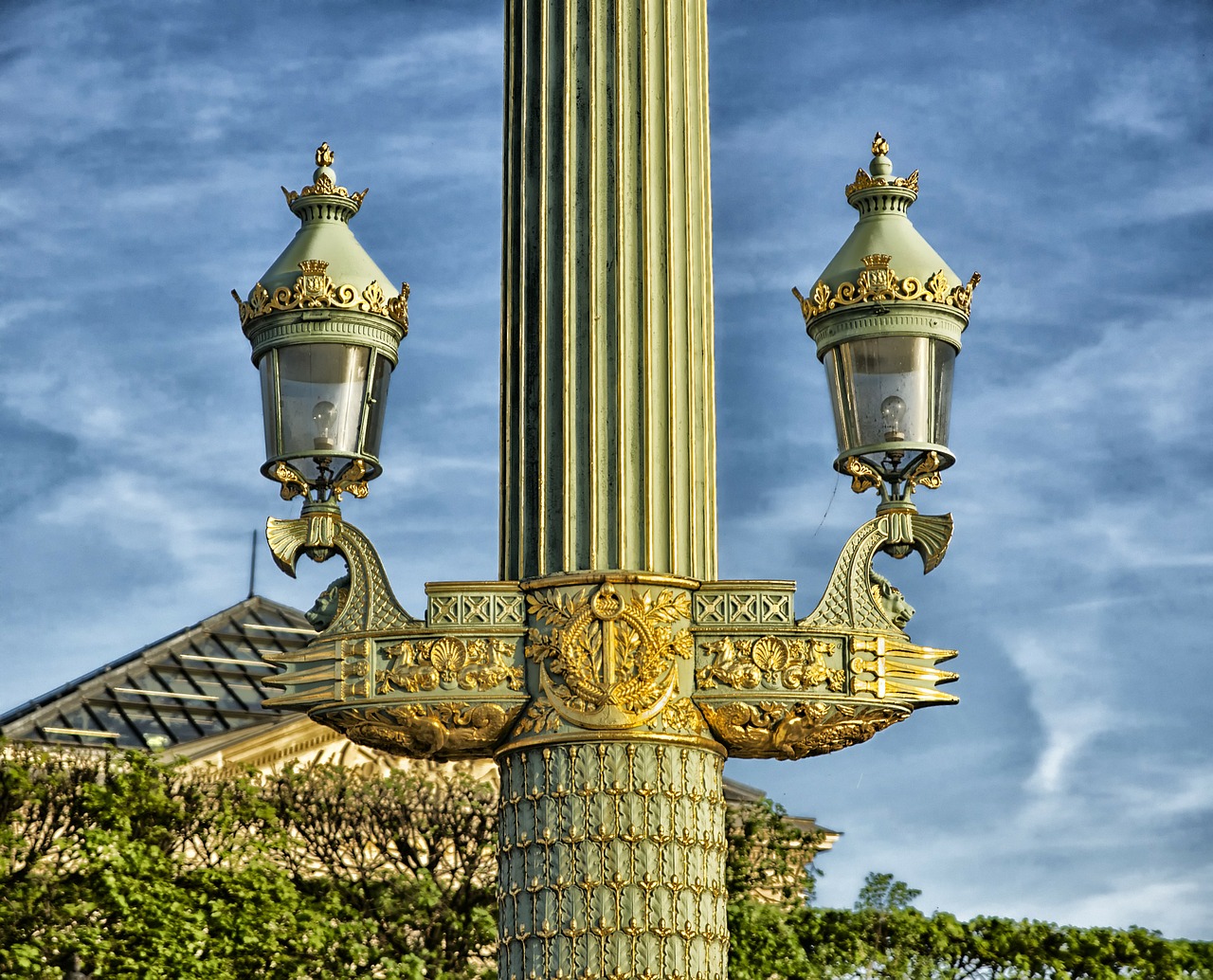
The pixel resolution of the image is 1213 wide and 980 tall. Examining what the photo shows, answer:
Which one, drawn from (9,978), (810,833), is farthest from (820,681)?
(810,833)

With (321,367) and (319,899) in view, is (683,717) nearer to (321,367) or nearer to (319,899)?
(321,367)

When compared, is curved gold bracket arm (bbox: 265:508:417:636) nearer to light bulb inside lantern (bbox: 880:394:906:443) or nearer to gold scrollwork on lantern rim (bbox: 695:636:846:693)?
gold scrollwork on lantern rim (bbox: 695:636:846:693)

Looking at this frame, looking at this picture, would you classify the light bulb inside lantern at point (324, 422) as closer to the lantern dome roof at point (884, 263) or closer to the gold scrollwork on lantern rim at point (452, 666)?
the gold scrollwork on lantern rim at point (452, 666)

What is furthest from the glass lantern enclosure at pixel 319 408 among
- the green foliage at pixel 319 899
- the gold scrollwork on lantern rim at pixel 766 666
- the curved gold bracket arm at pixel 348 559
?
the green foliage at pixel 319 899

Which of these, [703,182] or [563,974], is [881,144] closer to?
[703,182]

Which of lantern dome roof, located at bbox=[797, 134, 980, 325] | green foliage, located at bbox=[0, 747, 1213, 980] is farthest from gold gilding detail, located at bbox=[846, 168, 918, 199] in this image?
green foliage, located at bbox=[0, 747, 1213, 980]

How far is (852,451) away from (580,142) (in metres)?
1.54

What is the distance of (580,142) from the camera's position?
837 centimetres

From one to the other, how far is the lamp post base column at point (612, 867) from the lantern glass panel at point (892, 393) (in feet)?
5.14

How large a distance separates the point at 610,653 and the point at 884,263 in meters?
2.02

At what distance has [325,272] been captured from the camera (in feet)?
28.2

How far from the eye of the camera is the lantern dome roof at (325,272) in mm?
8562

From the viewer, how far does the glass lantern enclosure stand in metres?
8.52

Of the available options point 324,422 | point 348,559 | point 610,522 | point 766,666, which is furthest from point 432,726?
point 324,422
